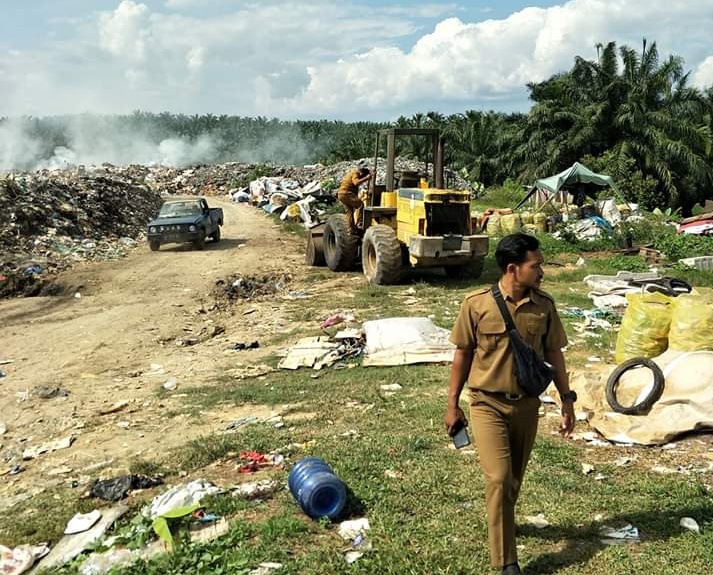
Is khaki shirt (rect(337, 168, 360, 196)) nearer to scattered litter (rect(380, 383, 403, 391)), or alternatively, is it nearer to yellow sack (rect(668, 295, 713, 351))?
scattered litter (rect(380, 383, 403, 391))

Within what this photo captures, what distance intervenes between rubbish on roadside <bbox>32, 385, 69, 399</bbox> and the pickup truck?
10408 millimetres

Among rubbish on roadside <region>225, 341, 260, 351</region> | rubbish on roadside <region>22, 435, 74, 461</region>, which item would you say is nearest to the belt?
rubbish on roadside <region>22, 435, 74, 461</region>

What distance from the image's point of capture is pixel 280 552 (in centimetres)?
381

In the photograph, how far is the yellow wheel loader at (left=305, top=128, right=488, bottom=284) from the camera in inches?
432

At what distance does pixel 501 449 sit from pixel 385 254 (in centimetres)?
811

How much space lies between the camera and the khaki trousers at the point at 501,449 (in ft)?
11.0

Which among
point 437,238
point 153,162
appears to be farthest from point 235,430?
point 153,162

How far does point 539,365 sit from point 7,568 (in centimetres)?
332

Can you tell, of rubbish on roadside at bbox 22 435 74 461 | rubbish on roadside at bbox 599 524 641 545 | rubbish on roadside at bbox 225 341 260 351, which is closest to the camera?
rubbish on roadside at bbox 599 524 641 545

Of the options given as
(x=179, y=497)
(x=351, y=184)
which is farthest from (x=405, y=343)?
(x=351, y=184)

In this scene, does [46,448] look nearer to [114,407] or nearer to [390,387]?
[114,407]

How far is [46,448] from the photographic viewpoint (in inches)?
242

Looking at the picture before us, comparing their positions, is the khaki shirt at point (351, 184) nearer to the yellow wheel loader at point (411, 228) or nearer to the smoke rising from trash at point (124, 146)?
the yellow wheel loader at point (411, 228)

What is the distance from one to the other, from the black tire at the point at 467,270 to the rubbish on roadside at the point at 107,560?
879cm
